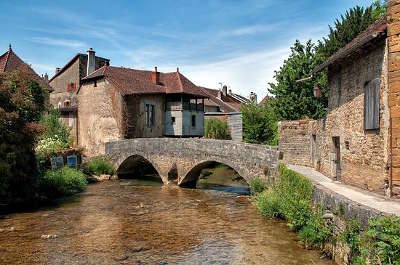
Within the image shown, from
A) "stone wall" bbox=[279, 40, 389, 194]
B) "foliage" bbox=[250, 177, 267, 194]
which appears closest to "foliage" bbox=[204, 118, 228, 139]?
"stone wall" bbox=[279, 40, 389, 194]

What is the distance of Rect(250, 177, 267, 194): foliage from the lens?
52.5 ft

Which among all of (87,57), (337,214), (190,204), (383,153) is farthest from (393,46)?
(87,57)

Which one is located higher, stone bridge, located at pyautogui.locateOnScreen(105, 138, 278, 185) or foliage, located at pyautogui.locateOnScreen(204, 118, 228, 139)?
foliage, located at pyautogui.locateOnScreen(204, 118, 228, 139)

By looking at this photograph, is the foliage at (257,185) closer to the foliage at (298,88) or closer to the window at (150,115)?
the foliage at (298,88)

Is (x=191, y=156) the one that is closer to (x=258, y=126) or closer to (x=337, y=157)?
(x=258, y=126)

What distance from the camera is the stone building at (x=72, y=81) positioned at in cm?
3222

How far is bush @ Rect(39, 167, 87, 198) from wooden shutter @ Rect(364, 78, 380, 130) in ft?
45.7

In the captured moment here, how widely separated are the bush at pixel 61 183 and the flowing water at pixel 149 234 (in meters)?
1.00

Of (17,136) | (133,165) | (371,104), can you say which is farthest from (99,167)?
(371,104)

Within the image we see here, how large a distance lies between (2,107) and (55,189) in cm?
501

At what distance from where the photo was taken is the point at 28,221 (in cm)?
1344

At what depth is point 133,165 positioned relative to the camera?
26.2 m

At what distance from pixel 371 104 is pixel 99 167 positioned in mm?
18718

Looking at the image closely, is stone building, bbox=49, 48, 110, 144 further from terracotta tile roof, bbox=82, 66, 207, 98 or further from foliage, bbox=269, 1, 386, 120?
foliage, bbox=269, 1, 386, 120
